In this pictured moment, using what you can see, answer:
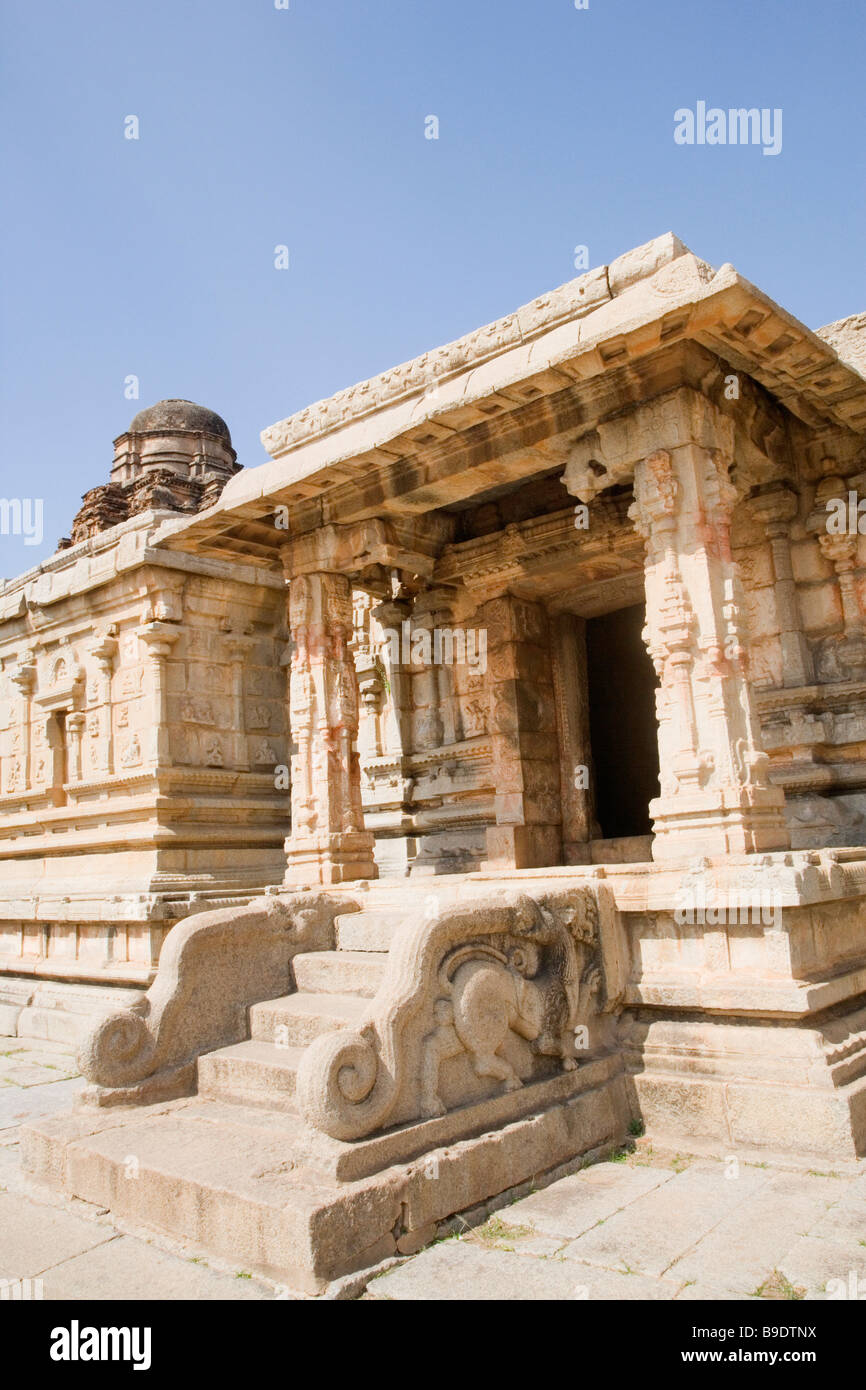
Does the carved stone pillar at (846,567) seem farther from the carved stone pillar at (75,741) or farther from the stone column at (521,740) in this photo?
the carved stone pillar at (75,741)

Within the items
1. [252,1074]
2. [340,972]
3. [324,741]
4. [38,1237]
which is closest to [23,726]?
[324,741]

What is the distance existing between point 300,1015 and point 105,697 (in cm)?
597

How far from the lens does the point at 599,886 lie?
554 cm

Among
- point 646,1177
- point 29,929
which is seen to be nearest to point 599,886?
point 646,1177

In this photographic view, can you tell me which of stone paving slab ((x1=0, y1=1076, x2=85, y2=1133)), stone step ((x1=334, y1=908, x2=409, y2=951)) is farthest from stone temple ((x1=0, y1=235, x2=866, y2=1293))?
stone paving slab ((x1=0, y1=1076, x2=85, y2=1133))

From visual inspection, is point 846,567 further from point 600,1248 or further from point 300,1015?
point 600,1248

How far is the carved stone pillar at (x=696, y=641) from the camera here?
219 inches

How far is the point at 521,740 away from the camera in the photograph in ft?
28.6

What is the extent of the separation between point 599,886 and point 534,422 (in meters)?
3.09

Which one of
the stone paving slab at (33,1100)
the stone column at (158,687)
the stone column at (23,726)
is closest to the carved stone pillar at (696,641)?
the stone paving slab at (33,1100)

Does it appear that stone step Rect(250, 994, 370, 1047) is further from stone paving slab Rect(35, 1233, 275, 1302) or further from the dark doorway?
the dark doorway

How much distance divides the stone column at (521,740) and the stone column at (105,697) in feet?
13.0

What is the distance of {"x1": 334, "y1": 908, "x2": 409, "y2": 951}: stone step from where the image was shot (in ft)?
19.3
